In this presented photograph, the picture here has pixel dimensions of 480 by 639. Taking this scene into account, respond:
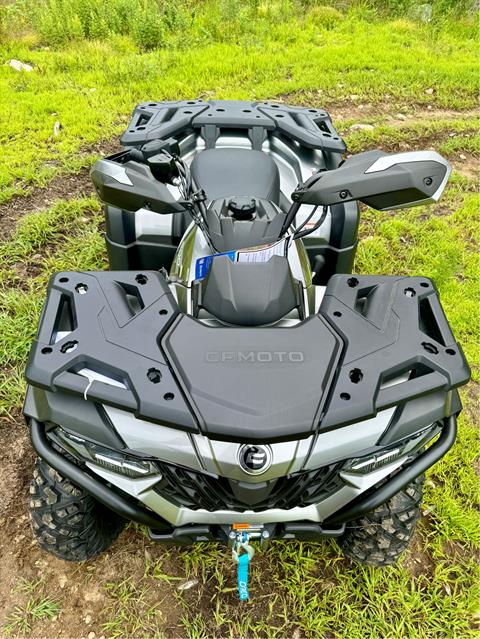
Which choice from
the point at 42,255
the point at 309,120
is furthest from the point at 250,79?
the point at 42,255

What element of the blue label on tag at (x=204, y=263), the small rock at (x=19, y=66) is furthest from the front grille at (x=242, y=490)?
the small rock at (x=19, y=66)

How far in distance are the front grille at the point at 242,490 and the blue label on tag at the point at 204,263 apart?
662 mm

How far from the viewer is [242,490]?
4.60 feet

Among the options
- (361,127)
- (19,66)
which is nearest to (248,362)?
(361,127)

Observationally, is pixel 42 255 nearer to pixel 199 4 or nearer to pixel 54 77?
pixel 54 77

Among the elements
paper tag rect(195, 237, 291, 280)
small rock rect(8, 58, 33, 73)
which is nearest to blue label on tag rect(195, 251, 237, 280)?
paper tag rect(195, 237, 291, 280)

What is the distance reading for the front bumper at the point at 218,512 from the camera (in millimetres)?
1521

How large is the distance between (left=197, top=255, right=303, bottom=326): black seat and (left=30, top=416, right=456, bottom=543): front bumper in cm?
54

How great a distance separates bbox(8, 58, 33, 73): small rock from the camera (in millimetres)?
5738

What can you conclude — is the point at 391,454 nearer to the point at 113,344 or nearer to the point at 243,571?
the point at 243,571

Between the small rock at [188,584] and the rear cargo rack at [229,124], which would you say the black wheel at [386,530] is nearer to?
the small rock at [188,584]

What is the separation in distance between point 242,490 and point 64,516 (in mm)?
735

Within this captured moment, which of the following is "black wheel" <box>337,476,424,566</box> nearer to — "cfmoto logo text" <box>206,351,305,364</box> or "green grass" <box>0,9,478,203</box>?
"cfmoto logo text" <box>206,351,305,364</box>

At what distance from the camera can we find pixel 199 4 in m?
7.76
